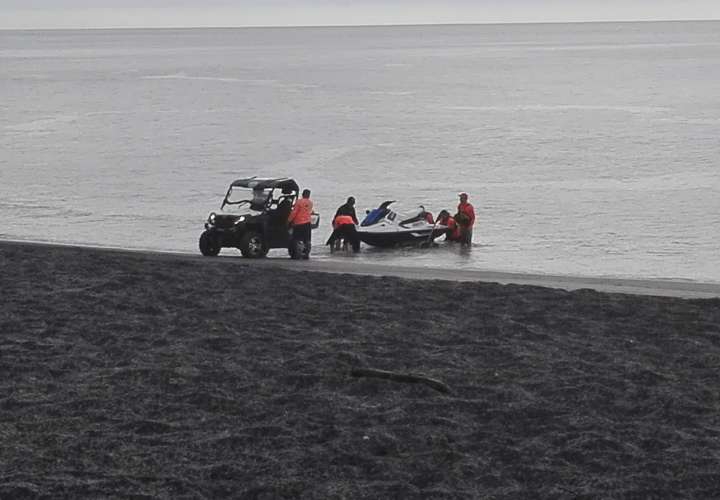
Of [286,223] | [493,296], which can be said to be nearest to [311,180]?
[286,223]

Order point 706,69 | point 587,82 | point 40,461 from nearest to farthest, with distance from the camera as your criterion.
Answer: point 40,461 < point 587,82 < point 706,69

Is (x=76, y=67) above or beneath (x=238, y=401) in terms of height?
above

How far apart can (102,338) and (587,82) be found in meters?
137

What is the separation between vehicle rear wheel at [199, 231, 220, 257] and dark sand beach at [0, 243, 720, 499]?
7696 millimetres

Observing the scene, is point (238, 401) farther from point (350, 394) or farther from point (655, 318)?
point (655, 318)

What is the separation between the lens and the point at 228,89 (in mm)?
130250

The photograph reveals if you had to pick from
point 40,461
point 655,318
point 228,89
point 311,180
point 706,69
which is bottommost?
point 40,461

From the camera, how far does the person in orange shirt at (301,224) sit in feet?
82.6

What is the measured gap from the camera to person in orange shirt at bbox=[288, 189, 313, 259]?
25172 mm

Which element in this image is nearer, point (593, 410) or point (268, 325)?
point (593, 410)

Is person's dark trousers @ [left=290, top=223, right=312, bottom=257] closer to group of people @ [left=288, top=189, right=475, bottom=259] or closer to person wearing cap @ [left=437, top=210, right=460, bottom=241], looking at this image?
group of people @ [left=288, top=189, right=475, bottom=259]

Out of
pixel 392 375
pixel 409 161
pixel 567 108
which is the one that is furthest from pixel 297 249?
pixel 567 108

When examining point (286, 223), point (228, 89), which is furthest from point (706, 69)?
point (286, 223)

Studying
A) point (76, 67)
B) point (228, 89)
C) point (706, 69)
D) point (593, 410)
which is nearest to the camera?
point (593, 410)
